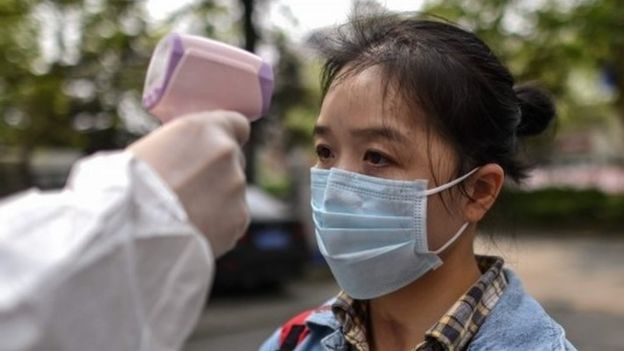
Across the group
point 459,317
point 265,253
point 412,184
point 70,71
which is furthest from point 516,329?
point 70,71

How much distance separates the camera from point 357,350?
1515 millimetres

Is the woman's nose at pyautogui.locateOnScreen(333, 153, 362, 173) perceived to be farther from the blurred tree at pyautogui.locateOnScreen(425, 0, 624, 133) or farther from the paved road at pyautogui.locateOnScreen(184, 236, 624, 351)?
the blurred tree at pyautogui.locateOnScreen(425, 0, 624, 133)

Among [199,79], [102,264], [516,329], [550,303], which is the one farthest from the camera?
[550,303]

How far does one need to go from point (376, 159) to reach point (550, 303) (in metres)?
7.20

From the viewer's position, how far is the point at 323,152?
157cm

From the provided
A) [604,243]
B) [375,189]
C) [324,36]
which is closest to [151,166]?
[375,189]

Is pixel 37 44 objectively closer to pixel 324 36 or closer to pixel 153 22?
pixel 153 22

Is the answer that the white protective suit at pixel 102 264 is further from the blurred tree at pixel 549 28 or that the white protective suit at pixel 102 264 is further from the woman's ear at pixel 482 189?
the blurred tree at pixel 549 28

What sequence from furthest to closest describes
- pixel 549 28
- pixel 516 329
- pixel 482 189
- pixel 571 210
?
pixel 571 210, pixel 549 28, pixel 482 189, pixel 516 329

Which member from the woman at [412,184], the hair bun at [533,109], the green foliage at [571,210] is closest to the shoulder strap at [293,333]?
the woman at [412,184]

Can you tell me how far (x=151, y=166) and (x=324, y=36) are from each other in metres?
1.02

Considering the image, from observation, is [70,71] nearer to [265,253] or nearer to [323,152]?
[265,253]

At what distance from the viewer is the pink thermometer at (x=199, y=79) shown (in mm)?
843

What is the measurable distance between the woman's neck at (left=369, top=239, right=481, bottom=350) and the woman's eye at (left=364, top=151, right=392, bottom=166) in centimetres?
23
